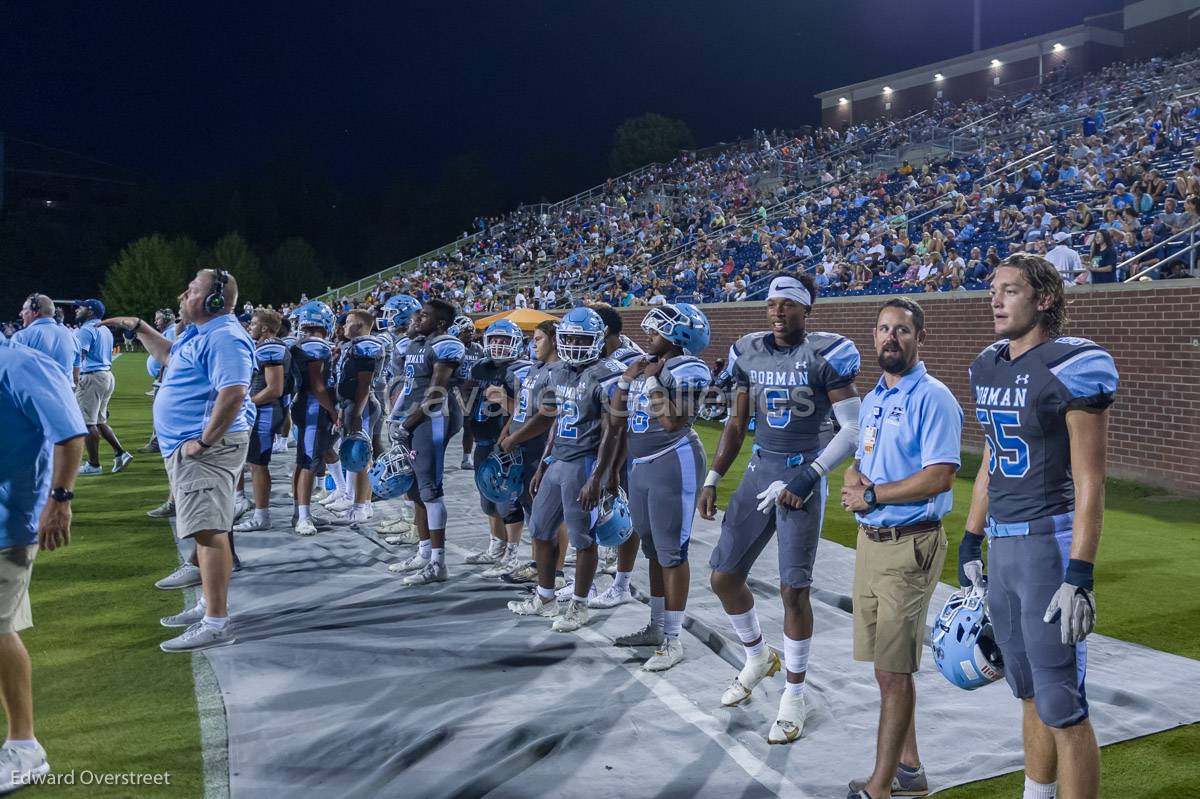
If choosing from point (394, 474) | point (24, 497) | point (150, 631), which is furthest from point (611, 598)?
point (24, 497)

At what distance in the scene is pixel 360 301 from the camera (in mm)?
40531

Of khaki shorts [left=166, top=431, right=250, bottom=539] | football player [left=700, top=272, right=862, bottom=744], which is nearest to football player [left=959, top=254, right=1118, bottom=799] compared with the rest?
football player [left=700, top=272, right=862, bottom=744]

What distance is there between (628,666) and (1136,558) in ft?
16.9

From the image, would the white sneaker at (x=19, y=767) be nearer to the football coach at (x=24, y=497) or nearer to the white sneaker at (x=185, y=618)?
the football coach at (x=24, y=497)

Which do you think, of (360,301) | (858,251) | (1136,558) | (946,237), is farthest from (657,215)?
(1136,558)

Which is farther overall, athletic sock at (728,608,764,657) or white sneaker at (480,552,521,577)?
white sneaker at (480,552,521,577)

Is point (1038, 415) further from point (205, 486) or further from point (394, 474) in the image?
point (394, 474)

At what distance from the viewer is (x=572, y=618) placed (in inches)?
241

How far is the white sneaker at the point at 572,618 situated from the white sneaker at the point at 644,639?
0.37 meters

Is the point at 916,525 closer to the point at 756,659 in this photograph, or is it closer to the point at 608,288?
the point at 756,659

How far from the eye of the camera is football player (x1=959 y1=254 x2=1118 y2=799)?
3006 mm

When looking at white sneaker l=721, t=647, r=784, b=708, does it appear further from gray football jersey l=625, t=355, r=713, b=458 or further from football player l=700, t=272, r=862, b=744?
gray football jersey l=625, t=355, r=713, b=458

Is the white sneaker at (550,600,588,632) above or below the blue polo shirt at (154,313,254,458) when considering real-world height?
below

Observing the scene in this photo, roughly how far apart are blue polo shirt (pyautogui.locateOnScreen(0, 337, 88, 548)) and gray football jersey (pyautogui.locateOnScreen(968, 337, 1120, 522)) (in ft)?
12.5
